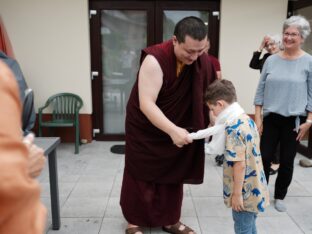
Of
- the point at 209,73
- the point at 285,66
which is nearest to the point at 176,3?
the point at 285,66

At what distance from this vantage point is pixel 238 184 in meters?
1.57

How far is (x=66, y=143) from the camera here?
4539mm

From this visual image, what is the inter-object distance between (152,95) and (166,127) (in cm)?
20

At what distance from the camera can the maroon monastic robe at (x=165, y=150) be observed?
1.87 meters

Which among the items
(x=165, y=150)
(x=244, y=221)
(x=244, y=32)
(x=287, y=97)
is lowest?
(x=244, y=221)

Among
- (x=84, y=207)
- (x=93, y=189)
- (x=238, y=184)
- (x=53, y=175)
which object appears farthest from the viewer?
(x=93, y=189)

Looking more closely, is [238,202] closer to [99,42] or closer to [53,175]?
[53,175]

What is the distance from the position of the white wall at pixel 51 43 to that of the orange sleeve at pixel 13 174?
154 inches

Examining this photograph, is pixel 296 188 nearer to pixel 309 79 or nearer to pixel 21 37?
pixel 309 79

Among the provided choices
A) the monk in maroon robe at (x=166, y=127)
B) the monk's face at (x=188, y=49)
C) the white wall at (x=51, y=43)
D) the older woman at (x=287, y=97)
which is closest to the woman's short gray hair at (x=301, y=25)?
the older woman at (x=287, y=97)

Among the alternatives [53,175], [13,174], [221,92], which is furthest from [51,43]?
[13,174]

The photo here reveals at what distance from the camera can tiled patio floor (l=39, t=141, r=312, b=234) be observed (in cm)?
234

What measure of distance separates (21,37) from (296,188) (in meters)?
3.73

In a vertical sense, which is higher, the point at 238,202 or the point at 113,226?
the point at 238,202
